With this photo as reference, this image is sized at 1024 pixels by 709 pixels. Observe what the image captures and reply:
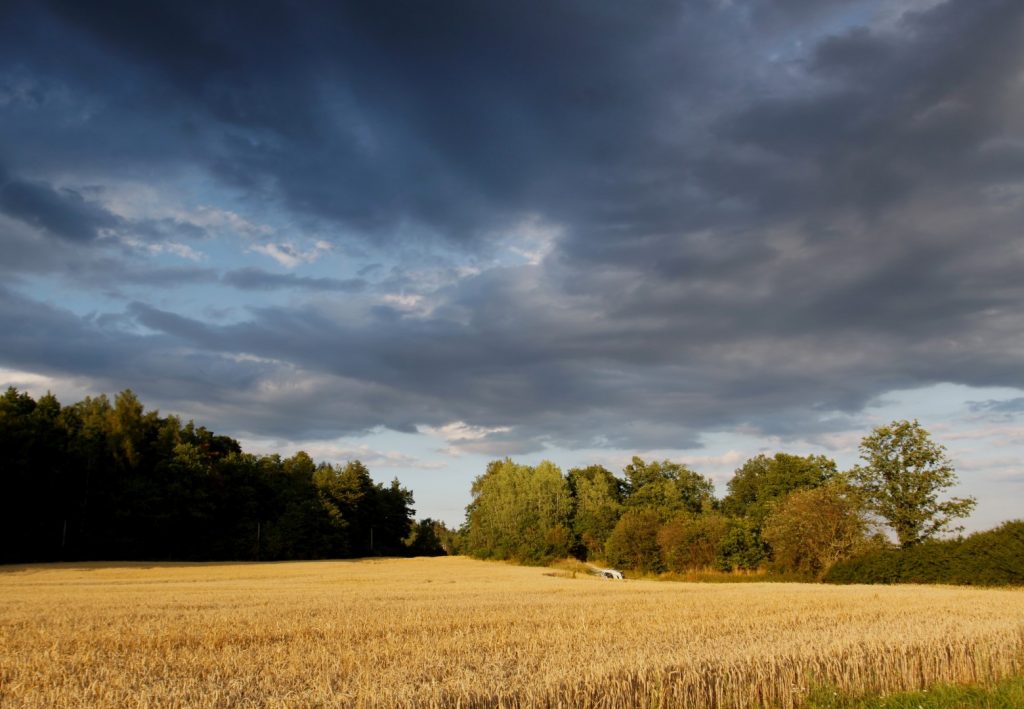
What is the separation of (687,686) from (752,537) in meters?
49.4

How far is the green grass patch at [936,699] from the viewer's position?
880 cm

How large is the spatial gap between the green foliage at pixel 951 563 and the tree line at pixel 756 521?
136 inches

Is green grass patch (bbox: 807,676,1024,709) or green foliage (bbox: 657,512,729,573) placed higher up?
green grass patch (bbox: 807,676,1024,709)

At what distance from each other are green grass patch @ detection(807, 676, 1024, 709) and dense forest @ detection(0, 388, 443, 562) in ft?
224

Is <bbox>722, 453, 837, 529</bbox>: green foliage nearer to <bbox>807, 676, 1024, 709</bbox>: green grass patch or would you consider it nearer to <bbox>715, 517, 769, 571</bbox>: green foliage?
<bbox>715, 517, 769, 571</bbox>: green foliage

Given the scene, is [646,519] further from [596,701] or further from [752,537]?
[596,701]

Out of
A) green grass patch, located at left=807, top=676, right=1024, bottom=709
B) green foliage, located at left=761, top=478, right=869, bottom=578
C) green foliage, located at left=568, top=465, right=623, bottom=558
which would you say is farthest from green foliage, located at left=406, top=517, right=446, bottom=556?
green grass patch, located at left=807, top=676, right=1024, bottom=709

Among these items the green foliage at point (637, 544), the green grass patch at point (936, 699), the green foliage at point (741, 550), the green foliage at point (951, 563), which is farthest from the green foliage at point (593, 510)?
the green grass patch at point (936, 699)

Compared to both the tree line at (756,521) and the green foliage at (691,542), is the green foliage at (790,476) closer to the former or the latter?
the tree line at (756,521)

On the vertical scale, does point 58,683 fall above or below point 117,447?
below

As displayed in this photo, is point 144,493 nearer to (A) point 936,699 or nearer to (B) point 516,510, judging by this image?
(B) point 516,510

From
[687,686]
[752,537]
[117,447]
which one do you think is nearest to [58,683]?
[687,686]

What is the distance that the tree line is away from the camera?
48.0 m

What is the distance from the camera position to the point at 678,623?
16.6m
